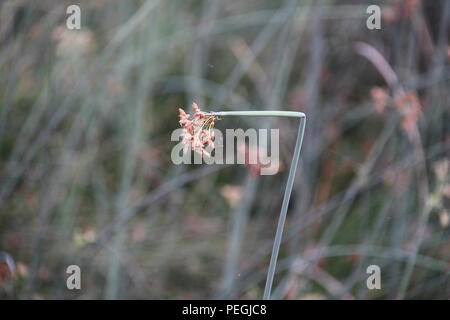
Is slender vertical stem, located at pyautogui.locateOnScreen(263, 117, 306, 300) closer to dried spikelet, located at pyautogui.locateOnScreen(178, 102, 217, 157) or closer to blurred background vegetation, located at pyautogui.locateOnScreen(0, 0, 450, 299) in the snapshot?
dried spikelet, located at pyautogui.locateOnScreen(178, 102, 217, 157)

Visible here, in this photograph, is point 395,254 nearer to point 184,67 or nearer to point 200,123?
point 200,123

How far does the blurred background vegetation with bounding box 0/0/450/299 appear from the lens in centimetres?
145

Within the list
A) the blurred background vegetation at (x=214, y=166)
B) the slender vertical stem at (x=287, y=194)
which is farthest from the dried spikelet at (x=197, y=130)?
the blurred background vegetation at (x=214, y=166)

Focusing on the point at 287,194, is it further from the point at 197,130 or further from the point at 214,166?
the point at 214,166

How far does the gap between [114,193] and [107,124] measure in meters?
0.24

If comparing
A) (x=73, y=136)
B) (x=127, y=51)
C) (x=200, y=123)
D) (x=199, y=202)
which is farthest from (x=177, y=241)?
(x=200, y=123)

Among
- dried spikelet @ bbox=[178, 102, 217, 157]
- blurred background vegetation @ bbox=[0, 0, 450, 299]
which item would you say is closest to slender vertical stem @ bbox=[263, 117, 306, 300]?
dried spikelet @ bbox=[178, 102, 217, 157]

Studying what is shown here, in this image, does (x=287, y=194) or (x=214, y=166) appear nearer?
(x=287, y=194)

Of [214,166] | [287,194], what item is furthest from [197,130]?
[214,166]

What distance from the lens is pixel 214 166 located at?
1620 millimetres

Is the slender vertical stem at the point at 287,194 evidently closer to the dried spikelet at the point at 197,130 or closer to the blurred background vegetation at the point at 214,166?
the dried spikelet at the point at 197,130

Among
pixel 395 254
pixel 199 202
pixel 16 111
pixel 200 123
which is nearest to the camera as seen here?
pixel 200 123

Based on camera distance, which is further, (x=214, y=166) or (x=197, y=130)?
(x=214, y=166)
